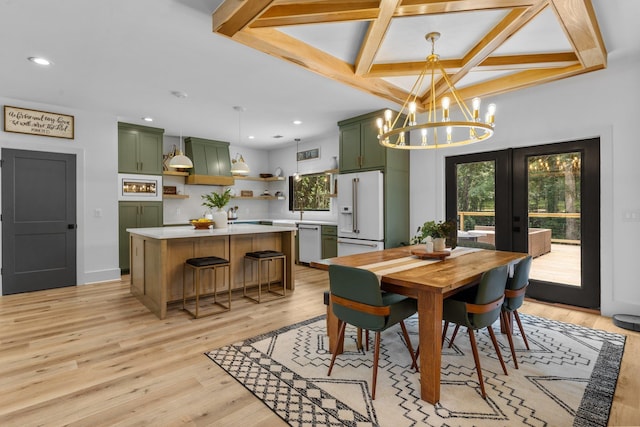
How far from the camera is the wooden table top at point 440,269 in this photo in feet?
6.63

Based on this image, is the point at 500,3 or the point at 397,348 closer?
the point at 500,3

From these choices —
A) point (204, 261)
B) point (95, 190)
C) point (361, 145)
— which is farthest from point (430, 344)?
point (95, 190)

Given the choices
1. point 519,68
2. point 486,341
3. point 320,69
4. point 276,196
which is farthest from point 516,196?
point 276,196

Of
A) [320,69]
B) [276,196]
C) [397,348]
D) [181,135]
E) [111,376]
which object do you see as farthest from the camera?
[276,196]

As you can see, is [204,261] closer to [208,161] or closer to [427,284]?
[427,284]

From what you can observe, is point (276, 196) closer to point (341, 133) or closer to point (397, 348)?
point (341, 133)

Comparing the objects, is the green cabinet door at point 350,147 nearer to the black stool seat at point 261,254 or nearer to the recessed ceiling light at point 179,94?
the black stool seat at point 261,254

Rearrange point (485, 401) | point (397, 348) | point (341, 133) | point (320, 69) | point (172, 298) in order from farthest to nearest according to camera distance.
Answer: point (341, 133)
point (172, 298)
point (320, 69)
point (397, 348)
point (485, 401)

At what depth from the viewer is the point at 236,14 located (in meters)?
2.40

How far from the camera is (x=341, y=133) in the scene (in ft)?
18.4

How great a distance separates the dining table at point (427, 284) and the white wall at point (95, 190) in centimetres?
423

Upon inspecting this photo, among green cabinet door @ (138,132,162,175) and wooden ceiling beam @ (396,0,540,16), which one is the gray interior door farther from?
wooden ceiling beam @ (396,0,540,16)

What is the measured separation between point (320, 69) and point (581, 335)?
3527mm

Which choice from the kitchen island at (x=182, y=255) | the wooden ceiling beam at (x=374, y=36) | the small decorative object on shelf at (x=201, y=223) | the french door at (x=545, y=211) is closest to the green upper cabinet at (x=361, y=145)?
the french door at (x=545, y=211)
